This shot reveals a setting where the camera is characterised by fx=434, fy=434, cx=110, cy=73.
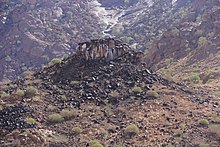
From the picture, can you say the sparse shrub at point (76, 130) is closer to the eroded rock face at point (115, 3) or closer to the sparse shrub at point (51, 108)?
the sparse shrub at point (51, 108)

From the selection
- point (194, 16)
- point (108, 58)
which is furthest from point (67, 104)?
point (194, 16)

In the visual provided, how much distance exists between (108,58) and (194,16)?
4631 centimetres

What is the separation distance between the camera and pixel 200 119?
70.1 ft

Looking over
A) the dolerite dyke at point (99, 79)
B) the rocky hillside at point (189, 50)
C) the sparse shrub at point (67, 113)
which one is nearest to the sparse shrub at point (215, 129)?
the dolerite dyke at point (99, 79)

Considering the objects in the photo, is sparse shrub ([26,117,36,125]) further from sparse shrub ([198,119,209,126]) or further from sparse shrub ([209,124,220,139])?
sparse shrub ([209,124,220,139])

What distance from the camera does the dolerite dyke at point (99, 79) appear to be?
22953 millimetres

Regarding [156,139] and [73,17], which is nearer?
[156,139]

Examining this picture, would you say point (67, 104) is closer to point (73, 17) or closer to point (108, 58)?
point (108, 58)

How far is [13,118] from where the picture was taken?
65.2ft

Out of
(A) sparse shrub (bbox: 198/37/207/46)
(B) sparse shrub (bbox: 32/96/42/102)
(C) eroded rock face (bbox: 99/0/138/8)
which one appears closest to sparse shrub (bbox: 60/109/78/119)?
(B) sparse shrub (bbox: 32/96/42/102)

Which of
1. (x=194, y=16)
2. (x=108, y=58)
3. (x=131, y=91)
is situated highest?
(x=194, y=16)

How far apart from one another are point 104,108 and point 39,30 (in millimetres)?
66067

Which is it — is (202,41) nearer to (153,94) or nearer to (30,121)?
(153,94)

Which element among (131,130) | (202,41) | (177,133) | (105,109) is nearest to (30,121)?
(105,109)
